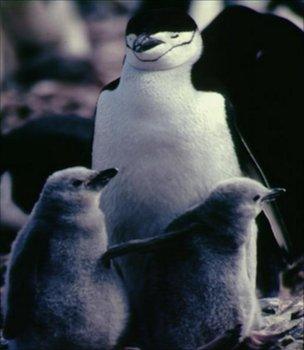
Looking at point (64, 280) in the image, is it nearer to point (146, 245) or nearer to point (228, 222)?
point (146, 245)

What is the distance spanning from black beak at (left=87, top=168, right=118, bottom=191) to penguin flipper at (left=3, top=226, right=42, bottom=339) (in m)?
0.23

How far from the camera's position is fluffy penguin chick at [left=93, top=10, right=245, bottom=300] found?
12.6 feet

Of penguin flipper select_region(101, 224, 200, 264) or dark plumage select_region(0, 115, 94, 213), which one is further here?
dark plumage select_region(0, 115, 94, 213)

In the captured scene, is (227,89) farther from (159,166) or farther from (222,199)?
(222,199)

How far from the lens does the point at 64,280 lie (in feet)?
11.5

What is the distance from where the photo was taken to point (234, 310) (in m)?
3.52

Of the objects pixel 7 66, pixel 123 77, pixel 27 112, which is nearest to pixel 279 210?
pixel 123 77

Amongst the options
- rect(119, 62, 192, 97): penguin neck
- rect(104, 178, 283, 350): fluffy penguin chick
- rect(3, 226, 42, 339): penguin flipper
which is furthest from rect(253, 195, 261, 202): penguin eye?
rect(3, 226, 42, 339): penguin flipper

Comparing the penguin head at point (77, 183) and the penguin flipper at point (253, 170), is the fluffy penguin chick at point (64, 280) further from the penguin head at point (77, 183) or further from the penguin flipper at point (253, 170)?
the penguin flipper at point (253, 170)

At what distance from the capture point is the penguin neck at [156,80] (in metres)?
3.84

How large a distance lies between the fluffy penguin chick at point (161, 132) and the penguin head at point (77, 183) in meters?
0.28

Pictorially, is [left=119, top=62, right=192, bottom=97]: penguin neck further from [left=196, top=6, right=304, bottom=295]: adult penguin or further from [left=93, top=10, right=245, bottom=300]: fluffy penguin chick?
[left=196, top=6, right=304, bottom=295]: adult penguin

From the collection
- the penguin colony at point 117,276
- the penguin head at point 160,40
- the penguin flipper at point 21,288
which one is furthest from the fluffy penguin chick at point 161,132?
the penguin flipper at point 21,288

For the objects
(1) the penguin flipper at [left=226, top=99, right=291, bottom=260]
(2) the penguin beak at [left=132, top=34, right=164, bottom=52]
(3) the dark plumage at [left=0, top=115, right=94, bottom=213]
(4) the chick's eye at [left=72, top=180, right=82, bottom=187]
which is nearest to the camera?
(4) the chick's eye at [left=72, top=180, right=82, bottom=187]
